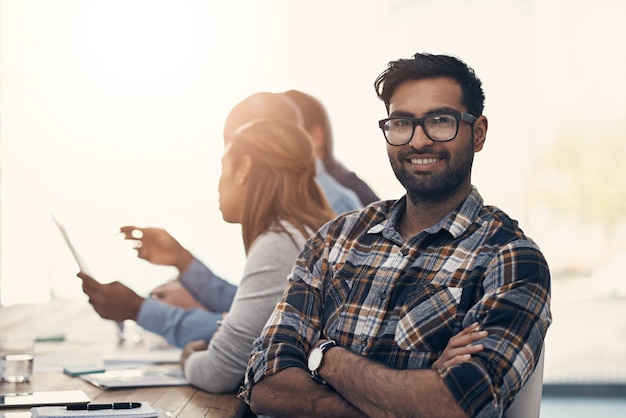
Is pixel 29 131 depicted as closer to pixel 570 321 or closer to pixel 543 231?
pixel 543 231

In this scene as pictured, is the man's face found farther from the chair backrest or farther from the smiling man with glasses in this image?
the chair backrest

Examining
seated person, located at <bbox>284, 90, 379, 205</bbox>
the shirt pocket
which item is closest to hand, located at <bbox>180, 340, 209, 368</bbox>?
the shirt pocket

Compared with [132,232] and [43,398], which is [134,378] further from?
[132,232]

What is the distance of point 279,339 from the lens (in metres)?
1.84

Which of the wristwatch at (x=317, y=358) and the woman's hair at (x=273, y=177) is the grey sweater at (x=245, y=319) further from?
the wristwatch at (x=317, y=358)

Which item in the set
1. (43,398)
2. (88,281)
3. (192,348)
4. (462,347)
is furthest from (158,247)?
(462,347)

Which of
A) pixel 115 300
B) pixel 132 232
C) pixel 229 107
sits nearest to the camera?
pixel 115 300

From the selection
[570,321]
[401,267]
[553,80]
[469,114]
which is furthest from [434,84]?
[570,321]

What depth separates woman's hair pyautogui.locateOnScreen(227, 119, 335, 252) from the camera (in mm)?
2262

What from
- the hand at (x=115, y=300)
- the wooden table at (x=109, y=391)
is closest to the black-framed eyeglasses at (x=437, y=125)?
the wooden table at (x=109, y=391)

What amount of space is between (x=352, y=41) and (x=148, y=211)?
1.82 metres

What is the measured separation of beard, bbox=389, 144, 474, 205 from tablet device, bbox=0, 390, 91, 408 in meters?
0.82

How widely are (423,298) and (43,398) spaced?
2.90ft

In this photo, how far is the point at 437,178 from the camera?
183cm
